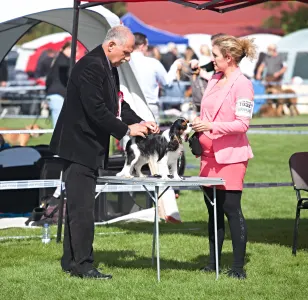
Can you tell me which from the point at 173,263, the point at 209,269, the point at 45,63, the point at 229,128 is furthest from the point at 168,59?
the point at 229,128

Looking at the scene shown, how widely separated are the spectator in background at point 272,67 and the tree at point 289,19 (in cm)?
1116

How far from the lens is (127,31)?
6.85 metres

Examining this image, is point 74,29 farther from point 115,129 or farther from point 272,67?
point 272,67

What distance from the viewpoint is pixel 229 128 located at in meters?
6.80

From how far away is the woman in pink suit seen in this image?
683 cm

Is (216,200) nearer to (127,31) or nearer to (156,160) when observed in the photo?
(156,160)

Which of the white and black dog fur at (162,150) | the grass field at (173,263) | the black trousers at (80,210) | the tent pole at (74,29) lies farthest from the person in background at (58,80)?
the black trousers at (80,210)

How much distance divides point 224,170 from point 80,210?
1.11 meters

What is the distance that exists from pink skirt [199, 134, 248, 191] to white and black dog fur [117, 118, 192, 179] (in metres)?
0.18

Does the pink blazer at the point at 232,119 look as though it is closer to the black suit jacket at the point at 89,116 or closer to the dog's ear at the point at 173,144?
the dog's ear at the point at 173,144

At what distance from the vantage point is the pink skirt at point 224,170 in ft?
22.9

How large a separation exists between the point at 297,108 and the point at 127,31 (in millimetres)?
21528

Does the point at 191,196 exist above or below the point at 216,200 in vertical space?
below

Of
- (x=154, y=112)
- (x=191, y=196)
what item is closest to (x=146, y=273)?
(x=154, y=112)
